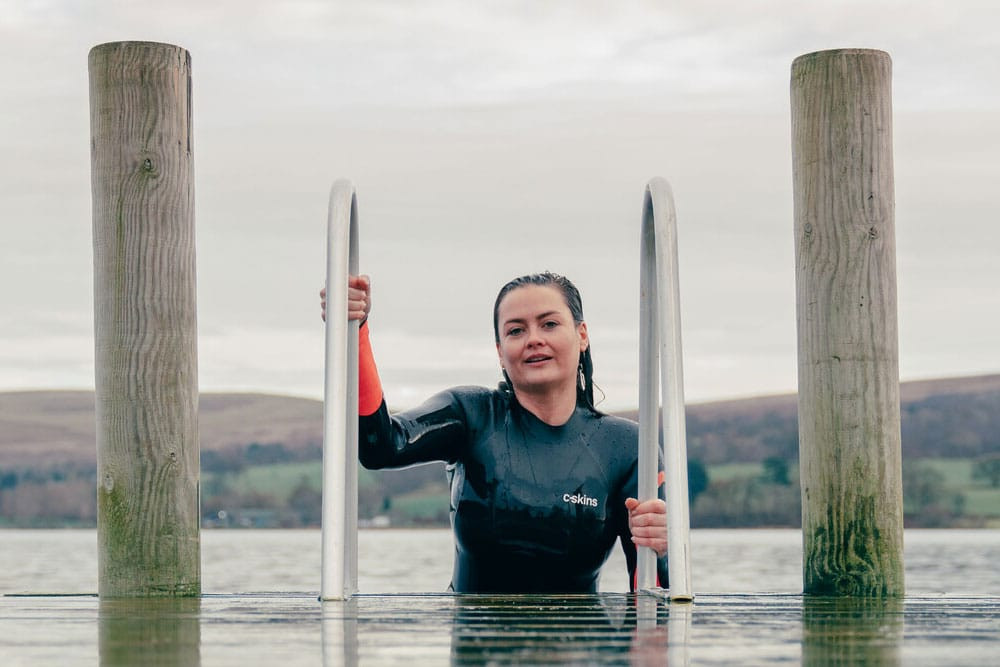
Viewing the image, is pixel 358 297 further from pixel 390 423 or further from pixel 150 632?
pixel 150 632

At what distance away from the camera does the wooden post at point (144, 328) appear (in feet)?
25.0

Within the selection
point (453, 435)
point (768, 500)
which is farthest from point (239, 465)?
point (453, 435)

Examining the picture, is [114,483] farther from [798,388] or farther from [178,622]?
[798,388]

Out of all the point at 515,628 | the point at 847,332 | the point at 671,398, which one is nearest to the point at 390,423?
the point at 671,398

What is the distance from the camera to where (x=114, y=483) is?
25.1 ft

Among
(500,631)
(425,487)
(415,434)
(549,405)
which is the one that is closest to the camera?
(500,631)

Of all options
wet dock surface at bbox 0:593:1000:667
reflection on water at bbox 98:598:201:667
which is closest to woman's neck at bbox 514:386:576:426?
wet dock surface at bbox 0:593:1000:667

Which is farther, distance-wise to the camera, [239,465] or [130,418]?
→ [239,465]

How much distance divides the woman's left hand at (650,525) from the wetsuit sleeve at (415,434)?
3.35ft

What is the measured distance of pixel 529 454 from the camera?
8242 mm

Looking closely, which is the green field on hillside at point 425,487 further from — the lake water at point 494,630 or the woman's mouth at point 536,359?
the lake water at point 494,630

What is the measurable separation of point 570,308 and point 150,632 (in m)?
3.44

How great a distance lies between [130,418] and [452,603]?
5.94 feet

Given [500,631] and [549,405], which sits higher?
[549,405]
